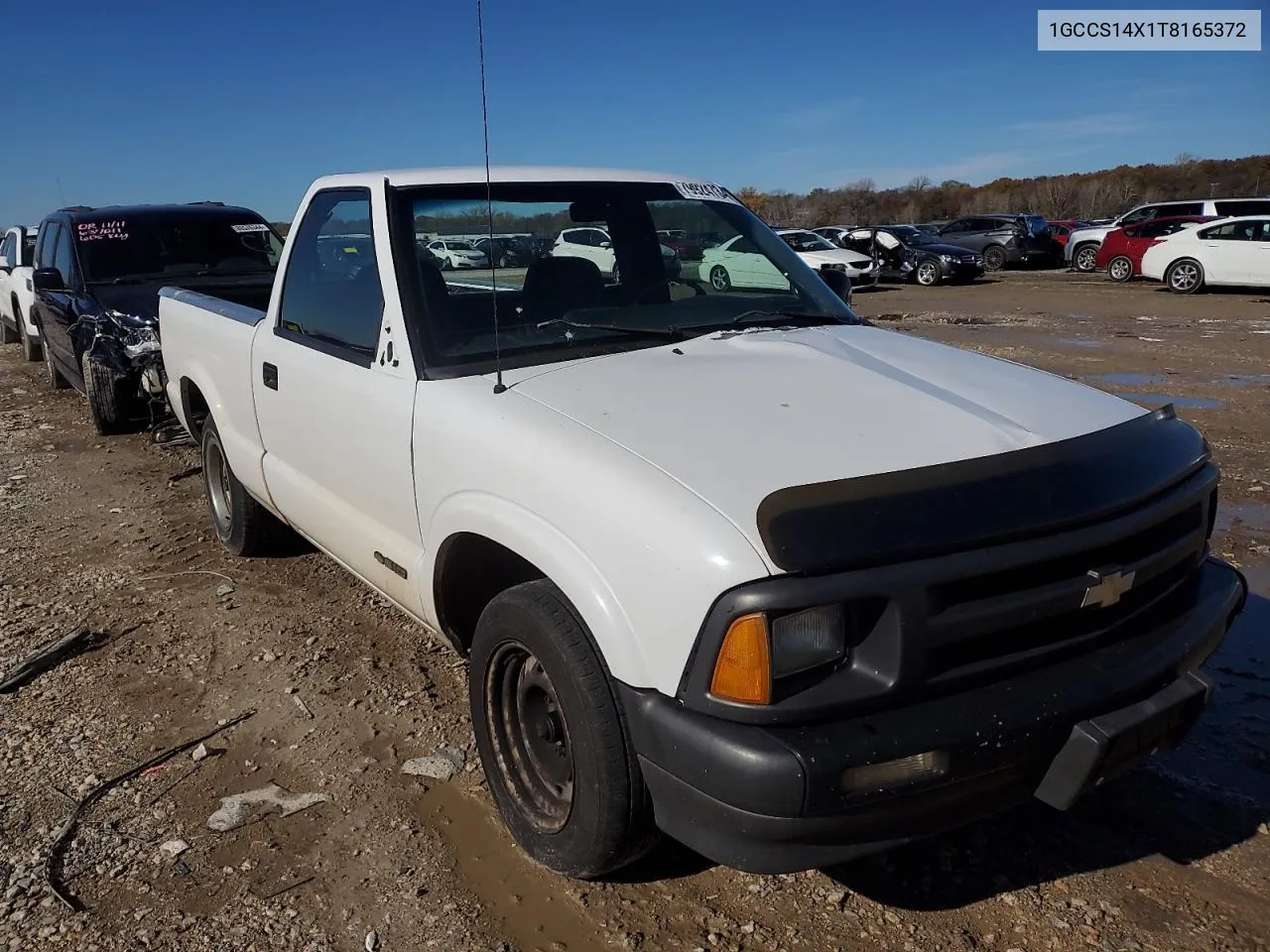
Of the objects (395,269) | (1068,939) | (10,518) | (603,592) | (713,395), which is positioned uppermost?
(395,269)

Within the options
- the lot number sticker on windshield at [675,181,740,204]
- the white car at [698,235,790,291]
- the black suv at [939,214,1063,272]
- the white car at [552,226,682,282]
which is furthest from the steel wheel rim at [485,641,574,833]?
the black suv at [939,214,1063,272]

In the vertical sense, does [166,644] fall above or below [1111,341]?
below

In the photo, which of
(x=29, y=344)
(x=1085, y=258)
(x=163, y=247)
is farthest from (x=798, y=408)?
(x=1085, y=258)

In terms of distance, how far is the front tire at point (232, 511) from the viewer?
479cm

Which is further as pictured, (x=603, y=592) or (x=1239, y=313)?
(x=1239, y=313)

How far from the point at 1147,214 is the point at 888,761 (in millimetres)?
26304

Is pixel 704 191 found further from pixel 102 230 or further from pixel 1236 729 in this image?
pixel 102 230

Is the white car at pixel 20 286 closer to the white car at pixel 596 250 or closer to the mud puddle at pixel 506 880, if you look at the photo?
the white car at pixel 596 250

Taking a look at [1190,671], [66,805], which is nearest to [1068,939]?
[1190,671]

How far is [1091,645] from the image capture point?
2.23 m

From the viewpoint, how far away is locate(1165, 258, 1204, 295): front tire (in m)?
18.1

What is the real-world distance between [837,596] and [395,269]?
191 cm

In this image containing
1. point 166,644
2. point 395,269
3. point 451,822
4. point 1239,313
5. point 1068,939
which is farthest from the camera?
point 1239,313

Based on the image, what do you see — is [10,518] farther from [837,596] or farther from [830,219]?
[830,219]
